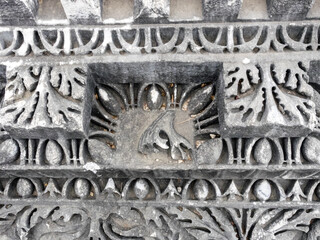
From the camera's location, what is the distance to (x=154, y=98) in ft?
7.50

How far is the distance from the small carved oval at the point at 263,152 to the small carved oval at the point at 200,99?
547mm

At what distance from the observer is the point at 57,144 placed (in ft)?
7.07

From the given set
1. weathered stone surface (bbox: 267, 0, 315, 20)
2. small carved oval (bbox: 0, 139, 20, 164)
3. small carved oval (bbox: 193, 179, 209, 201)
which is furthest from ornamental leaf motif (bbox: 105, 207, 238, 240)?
weathered stone surface (bbox: 267, 0, 315, 20)

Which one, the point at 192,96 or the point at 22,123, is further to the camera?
the point at 192,96

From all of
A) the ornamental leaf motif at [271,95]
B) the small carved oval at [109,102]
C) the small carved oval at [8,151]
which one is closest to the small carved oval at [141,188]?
the small carved oval at [109,102]

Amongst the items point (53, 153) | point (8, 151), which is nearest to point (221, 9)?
point (53, 153)

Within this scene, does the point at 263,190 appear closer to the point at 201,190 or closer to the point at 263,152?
the point at 263,152

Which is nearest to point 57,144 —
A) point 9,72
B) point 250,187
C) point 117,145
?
point 117,145

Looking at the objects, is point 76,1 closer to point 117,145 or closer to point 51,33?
point 51,33

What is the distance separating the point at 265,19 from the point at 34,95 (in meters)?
1.92

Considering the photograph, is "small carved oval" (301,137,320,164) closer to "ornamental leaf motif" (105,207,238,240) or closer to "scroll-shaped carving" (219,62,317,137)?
"scroll-shaped carving" (219,62,317,137)

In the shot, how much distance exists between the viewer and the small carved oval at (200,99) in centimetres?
226

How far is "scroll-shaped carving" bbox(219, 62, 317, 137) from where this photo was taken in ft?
6.40

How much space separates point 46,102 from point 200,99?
1.24 metres
